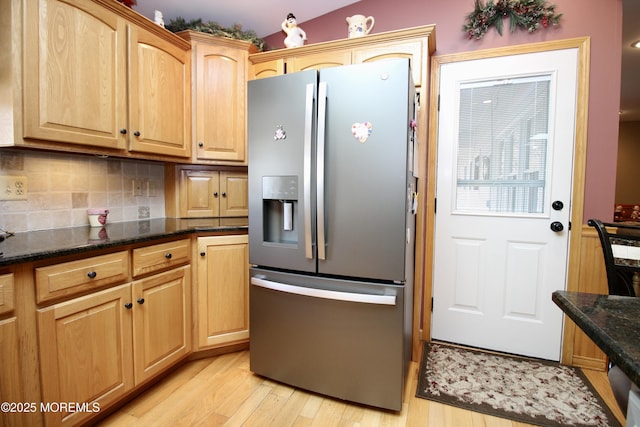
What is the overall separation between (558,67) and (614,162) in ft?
2.20

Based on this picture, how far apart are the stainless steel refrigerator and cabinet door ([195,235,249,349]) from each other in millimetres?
312

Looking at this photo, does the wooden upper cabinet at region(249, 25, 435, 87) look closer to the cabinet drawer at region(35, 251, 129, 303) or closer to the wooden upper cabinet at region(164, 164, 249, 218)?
the wooden upper cabinet at region(164, 164, 249, 218)

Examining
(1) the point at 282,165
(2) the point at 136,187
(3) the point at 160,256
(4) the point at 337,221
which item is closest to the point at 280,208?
(1) the point at 282,165

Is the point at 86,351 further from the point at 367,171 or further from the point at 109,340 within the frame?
the point at 367,171

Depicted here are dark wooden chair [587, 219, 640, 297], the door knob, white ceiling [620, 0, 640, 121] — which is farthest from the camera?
white ceiling [620, 0, 640, 121]

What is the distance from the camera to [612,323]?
25.3 inches

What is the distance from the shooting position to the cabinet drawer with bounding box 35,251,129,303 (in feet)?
3.98

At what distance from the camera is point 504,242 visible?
215 cm

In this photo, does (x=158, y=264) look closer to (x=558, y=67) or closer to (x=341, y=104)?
(x=341, y=104)

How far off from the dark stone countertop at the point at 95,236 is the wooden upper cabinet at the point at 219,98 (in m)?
0.48

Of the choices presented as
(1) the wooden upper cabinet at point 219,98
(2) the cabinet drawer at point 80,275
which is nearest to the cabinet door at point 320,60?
(1) the wooden upper cabinet at point 219,98

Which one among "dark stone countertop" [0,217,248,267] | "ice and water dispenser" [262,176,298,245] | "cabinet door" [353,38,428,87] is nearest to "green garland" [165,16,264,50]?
"cabinet door" [353,38,428,87]

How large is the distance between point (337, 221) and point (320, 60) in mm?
1195

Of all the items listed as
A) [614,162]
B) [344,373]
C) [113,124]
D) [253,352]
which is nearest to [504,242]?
[614,162]
